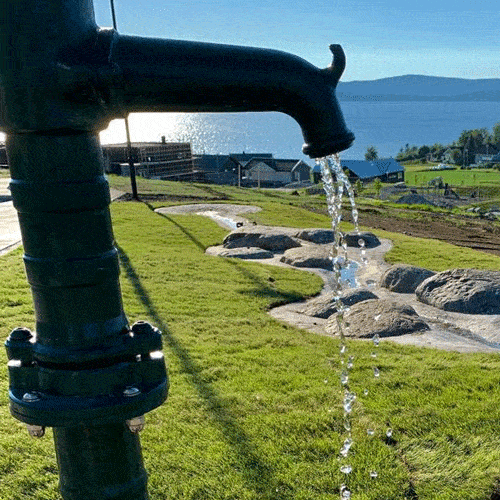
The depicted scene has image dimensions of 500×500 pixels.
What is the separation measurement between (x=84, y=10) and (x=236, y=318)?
26.3 feet

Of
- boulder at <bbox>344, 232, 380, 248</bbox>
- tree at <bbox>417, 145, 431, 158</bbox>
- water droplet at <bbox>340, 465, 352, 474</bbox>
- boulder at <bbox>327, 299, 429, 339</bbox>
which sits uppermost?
water droplet at <bbox>340, 465, 352, 474</bbox>

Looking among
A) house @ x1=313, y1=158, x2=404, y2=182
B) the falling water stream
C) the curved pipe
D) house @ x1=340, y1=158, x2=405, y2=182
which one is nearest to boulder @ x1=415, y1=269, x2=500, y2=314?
the falling water stream

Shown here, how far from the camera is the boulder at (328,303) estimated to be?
1014cm

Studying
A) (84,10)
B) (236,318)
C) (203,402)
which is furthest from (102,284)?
(236,318)

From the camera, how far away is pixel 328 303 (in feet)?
33.9

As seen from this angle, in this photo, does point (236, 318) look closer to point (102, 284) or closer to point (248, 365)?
point (248, 365)

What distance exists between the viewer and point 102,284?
1.53 m

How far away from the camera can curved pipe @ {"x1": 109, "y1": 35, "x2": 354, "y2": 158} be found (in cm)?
152

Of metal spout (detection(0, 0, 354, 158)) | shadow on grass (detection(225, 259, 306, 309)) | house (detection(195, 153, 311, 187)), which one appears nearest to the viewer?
metal spout (detection(0, 0, 354, 158))

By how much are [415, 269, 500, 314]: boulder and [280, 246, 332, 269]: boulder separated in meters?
2.91

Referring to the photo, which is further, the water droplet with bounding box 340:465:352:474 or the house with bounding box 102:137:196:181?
the house with bounding box 102:137:196:181

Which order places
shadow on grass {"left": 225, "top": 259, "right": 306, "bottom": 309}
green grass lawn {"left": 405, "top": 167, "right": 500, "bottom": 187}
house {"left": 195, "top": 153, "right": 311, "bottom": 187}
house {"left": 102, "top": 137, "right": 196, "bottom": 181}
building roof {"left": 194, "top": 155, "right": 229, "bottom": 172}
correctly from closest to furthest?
shadow on grass {"left": 225, "top": 259, "right": 306, "bottom": 309}, house {"left": 102, "top": 137, "right": 196, "bottom": 181}, green grass lawn {"left": 405, "top": 167, "right": 500, "bottom": 187}, house {"left": 195, "top": 153, "right": 311, "bottom": 187}, building roof {"left": 194, "top": 155, "right": 229, "bottom": 172}

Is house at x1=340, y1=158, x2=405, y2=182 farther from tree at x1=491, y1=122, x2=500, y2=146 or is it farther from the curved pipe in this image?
the curved pipe

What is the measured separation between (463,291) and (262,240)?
6237 millimetres
